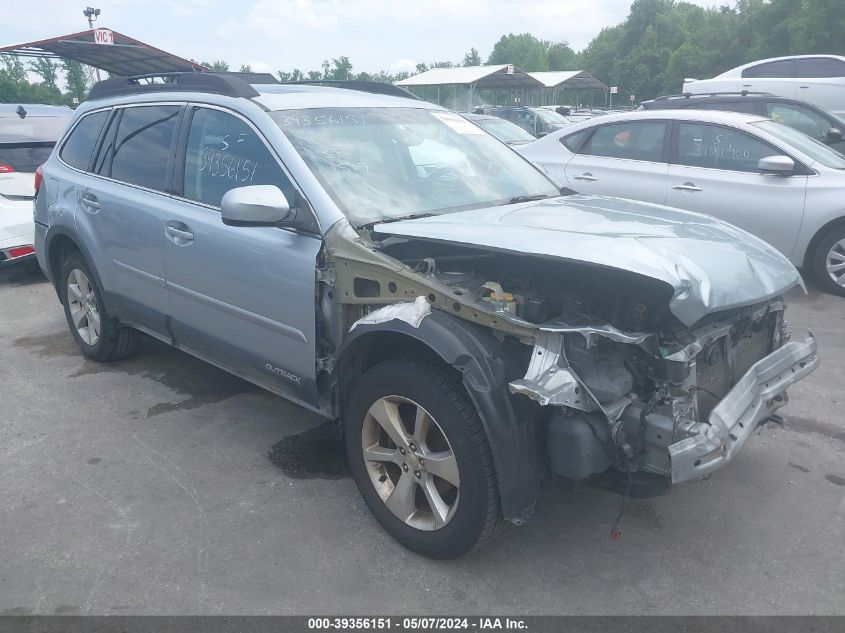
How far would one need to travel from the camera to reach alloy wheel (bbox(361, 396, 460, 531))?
2856 mm

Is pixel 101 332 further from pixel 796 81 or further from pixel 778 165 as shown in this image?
pixel 796 81

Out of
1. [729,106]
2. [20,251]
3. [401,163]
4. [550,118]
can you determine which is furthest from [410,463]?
[550,118]

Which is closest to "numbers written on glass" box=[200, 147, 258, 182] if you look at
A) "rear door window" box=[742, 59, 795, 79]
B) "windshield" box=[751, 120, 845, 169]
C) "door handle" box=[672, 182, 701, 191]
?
"door handle" box=[672, 182, 701, 191]

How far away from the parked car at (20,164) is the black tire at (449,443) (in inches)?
226

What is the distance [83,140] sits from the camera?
506 centimetres

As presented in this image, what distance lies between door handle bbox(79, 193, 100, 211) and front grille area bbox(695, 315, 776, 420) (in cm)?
377

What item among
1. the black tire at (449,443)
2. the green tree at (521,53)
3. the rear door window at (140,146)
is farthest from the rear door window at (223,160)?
the green tree at (521,53)

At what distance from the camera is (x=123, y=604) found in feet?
9.04

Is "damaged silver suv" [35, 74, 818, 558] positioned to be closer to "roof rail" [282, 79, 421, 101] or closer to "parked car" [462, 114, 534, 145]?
"roof rail" [282, 79, 421, 101]

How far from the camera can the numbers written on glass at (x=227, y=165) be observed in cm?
364

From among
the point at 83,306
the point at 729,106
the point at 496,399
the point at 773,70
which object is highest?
the point at 773,70

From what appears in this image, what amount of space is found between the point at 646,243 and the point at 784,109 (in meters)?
6.67

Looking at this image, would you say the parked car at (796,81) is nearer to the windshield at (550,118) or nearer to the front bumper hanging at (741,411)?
the windshield at (550,118)

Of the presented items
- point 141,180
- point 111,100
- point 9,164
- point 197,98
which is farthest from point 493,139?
point 9,164
